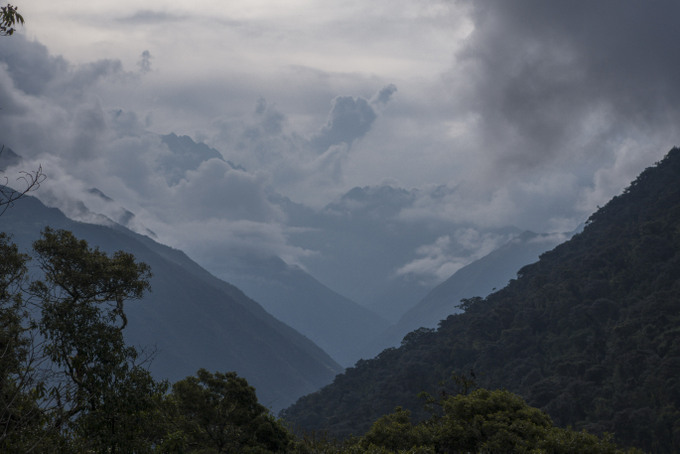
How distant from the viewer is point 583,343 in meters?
93.1

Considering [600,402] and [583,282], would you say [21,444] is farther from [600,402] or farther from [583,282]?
[583,282]

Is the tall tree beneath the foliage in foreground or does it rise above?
above

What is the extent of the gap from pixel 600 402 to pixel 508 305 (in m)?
53.4

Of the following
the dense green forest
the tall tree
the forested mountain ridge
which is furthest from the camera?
the forested mountain ridge

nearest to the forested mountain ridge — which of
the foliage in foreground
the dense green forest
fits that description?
the foliage in foreground

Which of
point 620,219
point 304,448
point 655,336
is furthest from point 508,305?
point 304,448

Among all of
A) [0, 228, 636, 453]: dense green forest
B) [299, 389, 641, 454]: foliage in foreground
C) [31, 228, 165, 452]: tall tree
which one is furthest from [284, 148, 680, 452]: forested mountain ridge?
[31, 228, 165, 452]: tall tree

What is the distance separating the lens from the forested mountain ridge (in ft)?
232

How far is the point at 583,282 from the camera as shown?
109 metres

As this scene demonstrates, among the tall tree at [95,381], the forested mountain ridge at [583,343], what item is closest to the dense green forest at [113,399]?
the tall tree at [95,381]

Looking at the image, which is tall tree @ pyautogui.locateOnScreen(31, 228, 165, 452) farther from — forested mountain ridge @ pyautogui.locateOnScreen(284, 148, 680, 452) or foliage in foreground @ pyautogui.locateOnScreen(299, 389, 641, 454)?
forested mountain ridge @ pyautogui.locateOnScreen(284, 148, 680, 452)

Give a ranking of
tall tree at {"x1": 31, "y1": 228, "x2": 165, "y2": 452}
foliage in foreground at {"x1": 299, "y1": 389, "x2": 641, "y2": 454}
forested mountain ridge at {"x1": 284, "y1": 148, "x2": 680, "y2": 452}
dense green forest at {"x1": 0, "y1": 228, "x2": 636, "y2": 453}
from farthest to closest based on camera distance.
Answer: forested mountain ridge at {"x1": 284, "y1": 148, "x2": 680, "y2": 452} → foliage in foreground at {"x1": 299, "y1": 389, "x2": 641, "y2": 454} → tall tree at {"x1": 31, "y1": 228, "x2": 165, "y2": 452} → dense green forest at {"x1": 0, "y1": 228, "x2": 636, "y2": 453}

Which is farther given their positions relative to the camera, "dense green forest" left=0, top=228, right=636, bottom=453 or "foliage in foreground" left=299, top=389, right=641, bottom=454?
"foliage in foreground" left=299, top=389, right=641, bottom=454

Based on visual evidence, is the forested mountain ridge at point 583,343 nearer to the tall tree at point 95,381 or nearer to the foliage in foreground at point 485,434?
the foliage in foreground at point 485,434
